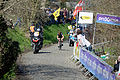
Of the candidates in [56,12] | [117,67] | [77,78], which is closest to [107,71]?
[117,67]

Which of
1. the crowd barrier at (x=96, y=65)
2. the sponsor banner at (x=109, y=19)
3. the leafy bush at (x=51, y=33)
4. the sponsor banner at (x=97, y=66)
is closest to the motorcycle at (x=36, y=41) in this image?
the crowd barrier at (x=96, y=65)

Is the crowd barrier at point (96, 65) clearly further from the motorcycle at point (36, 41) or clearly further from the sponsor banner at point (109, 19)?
the motorcycle at point (36, 41)

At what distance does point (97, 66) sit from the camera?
11.7 meters

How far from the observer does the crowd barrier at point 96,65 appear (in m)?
Result: 10.0

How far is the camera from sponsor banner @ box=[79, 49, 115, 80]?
32.8 feet

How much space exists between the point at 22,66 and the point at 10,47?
4419 millimetres

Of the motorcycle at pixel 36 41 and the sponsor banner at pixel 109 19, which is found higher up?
the sponsor banner at pixel 109 19

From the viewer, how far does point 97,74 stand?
11.7 meters

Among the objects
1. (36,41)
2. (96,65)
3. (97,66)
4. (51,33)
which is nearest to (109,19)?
(96,65)

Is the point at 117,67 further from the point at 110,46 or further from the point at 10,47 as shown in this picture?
the point at 110,46

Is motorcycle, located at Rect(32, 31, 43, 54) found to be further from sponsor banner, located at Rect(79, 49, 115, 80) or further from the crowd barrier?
sponsor banner, located at Rect(79, 49, 115, 80)

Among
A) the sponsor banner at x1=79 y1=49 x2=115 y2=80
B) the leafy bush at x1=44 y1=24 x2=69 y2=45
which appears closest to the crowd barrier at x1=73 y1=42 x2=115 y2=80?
the sponsor banner at x1=79 y1=49 x2=115 y2=80

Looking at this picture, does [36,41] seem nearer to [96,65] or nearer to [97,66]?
[96,65]

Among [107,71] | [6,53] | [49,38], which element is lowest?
[49,38]
